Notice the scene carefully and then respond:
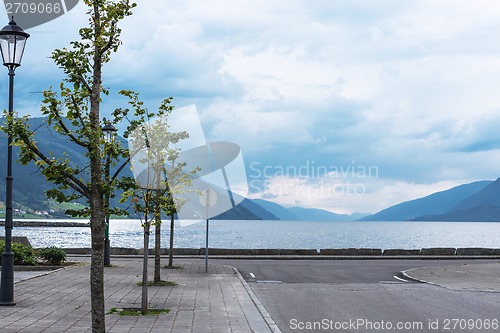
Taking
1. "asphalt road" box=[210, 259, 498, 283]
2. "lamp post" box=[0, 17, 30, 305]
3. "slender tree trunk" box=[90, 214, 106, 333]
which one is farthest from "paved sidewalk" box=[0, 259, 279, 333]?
"slender tree trunk" box=[90, 214, 106, 333]

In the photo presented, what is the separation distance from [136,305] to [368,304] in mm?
5832

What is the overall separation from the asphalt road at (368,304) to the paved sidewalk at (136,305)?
2.49 ft

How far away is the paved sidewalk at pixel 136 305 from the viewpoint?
39.8 feet

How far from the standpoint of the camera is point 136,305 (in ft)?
49.9

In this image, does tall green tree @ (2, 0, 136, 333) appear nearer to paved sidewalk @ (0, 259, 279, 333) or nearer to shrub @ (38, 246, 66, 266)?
paved sidewalk @ (0, 259, 279, 333)

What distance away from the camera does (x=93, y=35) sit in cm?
913

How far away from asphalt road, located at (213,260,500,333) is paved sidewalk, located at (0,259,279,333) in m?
0.76

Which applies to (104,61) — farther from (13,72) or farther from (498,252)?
(498,252)

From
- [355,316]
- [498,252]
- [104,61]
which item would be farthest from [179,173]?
[498,252]

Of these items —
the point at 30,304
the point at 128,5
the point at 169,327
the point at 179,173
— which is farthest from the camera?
the point at 179,173

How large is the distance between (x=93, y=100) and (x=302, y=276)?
17208 millimetres

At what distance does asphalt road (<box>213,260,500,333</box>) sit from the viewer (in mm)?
12719

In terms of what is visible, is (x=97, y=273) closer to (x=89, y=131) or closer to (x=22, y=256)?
(x=89, y=131)

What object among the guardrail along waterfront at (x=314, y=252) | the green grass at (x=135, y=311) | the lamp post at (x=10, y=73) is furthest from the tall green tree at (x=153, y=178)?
the guardrail along waterfront at (x=314, y=252)
